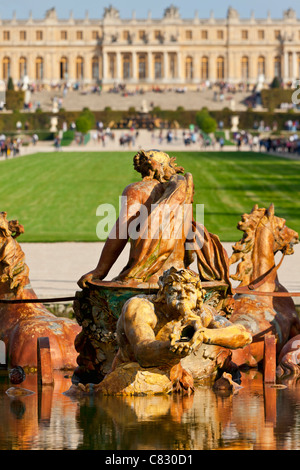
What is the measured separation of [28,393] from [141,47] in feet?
412

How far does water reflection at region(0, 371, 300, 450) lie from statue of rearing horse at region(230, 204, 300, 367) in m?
1.22

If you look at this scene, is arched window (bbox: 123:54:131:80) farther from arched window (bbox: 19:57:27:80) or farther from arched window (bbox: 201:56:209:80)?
arched window (bbox: 19:57:27:80)

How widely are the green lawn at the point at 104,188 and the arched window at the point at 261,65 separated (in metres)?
78.3

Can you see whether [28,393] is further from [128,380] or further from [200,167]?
[200,167]

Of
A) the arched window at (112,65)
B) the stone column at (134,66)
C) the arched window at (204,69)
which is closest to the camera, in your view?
the stone column at (134,66)

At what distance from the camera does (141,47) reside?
430ft

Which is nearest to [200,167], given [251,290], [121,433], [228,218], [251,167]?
[251,167]

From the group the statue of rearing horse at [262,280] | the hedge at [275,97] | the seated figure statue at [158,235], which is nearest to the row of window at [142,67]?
the hedge at [275,97]

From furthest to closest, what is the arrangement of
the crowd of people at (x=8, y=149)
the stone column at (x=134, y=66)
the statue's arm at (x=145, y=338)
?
the stone column at (x=134, y=66)
the crowd of people at (x=8, y=149)
the statue's arm at (x=145, y=338)

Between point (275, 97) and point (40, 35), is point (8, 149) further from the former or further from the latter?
point (40, 35)

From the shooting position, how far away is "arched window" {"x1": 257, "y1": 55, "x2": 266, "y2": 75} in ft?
436

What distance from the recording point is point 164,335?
6469 mm

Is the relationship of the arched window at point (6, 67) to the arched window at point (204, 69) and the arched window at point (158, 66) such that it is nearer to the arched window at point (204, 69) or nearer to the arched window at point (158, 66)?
the arched window at point (158, 66)

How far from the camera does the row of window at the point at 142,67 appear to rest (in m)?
130
